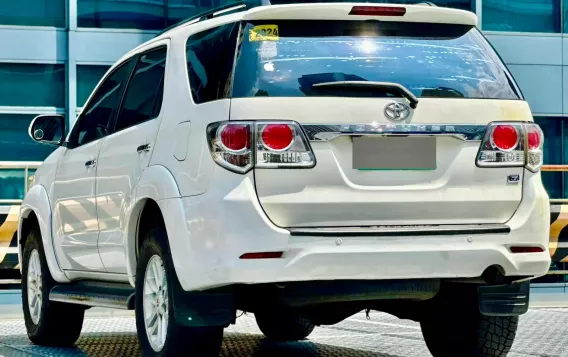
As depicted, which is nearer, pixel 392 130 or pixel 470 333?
pixel 392 130

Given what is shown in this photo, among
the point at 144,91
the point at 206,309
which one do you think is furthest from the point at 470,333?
the point at 144,91

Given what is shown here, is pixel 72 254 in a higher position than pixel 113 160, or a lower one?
lower

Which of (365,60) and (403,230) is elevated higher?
(365,60)

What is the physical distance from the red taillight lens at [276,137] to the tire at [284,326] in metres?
3.19

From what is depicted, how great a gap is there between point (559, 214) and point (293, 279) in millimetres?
8141

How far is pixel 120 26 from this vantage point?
27.2 metres

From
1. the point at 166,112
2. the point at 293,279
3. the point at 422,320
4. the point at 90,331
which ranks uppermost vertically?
the point at 166,112

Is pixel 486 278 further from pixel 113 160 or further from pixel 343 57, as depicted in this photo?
pixel 113 160

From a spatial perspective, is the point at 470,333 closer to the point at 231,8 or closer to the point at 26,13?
the point at 231,8

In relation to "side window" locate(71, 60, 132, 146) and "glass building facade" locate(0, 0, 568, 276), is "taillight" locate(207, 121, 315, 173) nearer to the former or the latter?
"side window" locate(71, 60, 132, 146)

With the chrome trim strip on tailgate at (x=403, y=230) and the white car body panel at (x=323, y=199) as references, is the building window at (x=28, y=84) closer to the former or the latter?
the white car body panel at (x=323, y=199)

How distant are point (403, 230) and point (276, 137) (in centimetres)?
72

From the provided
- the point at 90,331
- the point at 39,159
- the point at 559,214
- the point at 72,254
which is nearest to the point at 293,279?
the point at 72,254

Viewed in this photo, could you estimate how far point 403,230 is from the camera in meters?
5.85
